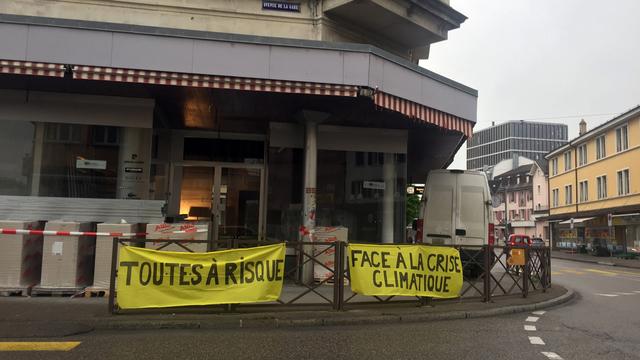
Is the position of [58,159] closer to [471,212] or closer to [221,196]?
[221,196]

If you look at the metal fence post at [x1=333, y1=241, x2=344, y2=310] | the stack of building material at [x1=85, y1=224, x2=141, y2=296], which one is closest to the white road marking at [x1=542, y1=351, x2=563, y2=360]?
the metal fence post at [x1=333, y1=241, x2=344, y2=310]

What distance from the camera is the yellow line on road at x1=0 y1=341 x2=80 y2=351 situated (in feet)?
20.0

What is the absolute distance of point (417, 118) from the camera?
11.5 metres

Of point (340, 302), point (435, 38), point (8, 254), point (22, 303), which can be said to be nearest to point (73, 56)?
point (8, 254)

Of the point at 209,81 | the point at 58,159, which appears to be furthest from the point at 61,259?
the point at 209,81

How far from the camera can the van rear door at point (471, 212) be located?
14.2 m

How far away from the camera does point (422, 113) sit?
1163cm

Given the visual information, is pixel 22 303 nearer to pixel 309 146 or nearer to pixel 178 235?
pixel 178 235

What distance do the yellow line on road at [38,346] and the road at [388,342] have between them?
114 mm

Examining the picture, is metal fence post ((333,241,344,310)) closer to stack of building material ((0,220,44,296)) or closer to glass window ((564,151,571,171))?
stack of building material ((0,220,44,296))

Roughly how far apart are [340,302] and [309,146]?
4.41 meters

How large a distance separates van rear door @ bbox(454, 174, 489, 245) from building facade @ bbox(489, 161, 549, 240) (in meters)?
49.7

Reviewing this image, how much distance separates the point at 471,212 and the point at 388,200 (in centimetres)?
245

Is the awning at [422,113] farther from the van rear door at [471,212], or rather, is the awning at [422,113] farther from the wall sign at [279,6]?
the wall sign at [279,6]
